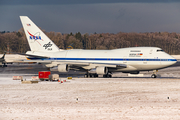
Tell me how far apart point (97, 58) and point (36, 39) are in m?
12.7

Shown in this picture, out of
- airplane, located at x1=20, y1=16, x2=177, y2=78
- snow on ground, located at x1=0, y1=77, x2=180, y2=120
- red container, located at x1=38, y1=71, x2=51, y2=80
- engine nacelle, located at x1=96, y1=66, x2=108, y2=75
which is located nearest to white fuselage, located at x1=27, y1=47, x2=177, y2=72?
airplane, located at x1=20, y1=16, x2=177, y2=78

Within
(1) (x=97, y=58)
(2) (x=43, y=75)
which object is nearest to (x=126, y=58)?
(1) (x=97, y=58)

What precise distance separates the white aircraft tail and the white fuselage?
2144mm

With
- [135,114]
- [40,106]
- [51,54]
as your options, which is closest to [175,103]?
[135,114]

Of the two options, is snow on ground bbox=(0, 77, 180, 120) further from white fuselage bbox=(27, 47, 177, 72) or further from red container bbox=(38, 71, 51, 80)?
white fuselage bbox=(27, 47, 177, 72)

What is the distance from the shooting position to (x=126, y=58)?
4656cm

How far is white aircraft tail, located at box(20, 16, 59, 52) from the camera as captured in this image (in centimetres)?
5247

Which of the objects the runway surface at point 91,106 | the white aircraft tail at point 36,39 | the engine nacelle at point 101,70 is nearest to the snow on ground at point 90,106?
the runway surface at point 91,106

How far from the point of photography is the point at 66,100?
24.0 metres

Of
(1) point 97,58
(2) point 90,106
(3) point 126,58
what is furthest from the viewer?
(1) point 97,58

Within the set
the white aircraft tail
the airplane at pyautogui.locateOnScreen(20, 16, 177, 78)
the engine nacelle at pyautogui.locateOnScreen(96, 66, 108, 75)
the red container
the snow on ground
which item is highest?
the white aircraft tail

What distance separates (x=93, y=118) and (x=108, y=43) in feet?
580

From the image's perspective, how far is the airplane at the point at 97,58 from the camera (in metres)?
45.4

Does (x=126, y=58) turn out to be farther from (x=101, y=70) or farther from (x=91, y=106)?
(x=91, y=106)
